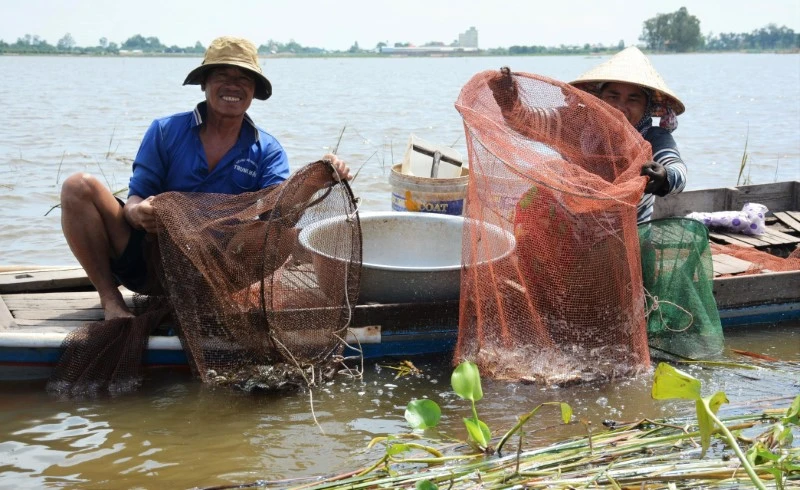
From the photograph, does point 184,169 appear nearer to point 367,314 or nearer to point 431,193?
point 367,314

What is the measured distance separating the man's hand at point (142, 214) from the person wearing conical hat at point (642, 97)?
228cm

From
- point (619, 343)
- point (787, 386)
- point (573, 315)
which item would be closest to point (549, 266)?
point (573, 315)

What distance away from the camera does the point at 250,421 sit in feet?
12.6

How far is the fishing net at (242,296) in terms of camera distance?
153 inches

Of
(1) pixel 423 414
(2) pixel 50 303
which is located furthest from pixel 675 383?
(2) pixel 50 303

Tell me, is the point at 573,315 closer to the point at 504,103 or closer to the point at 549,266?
the point at 549,266

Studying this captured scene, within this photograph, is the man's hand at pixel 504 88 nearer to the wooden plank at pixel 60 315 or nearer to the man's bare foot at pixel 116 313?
the man's bare foot at pixel 116 313

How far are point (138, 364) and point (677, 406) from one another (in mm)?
2473

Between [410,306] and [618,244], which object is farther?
[410,306]

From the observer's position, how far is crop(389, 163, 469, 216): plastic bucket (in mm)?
5254

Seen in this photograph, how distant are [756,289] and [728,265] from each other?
28cm

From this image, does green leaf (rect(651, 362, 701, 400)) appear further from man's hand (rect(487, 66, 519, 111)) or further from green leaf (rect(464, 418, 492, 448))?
man's hand (rect(487, 66, 519, 111))

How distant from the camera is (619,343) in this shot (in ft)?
13.6

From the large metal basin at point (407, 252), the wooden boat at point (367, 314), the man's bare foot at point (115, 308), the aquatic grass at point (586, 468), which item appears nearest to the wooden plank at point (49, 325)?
the wooden boat at point (367, 314)
